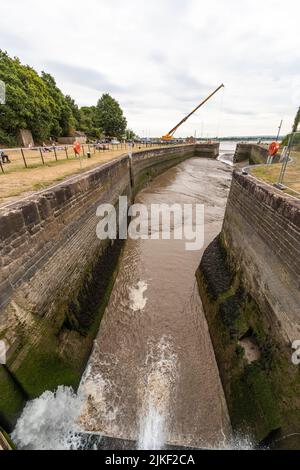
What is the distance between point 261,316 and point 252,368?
944 millimetres

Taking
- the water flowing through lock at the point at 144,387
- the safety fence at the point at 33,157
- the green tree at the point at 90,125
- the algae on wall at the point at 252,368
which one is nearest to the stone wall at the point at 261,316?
the algae on wall at the point at 252,368

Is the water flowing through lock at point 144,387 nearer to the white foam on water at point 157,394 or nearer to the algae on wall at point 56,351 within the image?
the white foam on water at point 157,394

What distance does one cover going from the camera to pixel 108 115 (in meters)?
44.2

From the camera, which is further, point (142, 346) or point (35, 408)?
point (142, 346)

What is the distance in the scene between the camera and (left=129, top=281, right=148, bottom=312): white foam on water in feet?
19.7

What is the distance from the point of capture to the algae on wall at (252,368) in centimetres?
292

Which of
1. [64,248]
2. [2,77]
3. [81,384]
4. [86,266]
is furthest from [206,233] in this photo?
[2,77]

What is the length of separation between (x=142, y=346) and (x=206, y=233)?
6925mm

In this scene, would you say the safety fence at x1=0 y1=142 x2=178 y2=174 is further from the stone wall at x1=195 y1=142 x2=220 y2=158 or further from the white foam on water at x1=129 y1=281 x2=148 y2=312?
the stone wall at x1=195 y1=142 x2=220 y2=158

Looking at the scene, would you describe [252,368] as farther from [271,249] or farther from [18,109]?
[18,109]

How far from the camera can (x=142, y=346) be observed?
486cm

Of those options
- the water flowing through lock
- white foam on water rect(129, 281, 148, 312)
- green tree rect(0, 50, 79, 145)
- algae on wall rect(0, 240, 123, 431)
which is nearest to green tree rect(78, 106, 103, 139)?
green tree rect(0, 50, 79, 145)

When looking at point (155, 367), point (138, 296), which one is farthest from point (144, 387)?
point (138, 296)

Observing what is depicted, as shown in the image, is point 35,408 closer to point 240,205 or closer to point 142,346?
point 142,346
